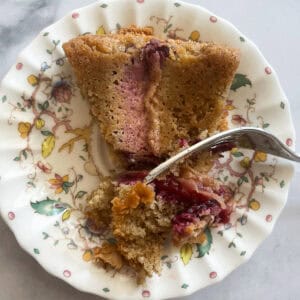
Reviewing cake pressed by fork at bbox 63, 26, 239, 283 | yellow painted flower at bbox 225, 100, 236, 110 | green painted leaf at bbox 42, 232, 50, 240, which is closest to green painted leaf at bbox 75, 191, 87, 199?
cake pressed by fork at bbox 63, 26, 239, 283

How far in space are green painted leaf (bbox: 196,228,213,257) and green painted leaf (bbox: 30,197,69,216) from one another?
402 mm

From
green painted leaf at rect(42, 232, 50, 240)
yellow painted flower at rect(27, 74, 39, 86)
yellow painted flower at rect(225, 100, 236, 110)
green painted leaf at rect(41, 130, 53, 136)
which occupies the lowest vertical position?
green painted leaf at rect(42, 232, 50, 240)

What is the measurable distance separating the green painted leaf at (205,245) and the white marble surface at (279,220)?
0.16 meters

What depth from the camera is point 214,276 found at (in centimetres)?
153

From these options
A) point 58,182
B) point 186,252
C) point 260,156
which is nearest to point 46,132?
point 58,182

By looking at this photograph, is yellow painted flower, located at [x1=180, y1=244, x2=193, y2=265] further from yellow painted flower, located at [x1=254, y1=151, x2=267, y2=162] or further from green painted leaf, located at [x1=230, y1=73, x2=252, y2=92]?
green painted leaf, located at [x1=230, y1=73, x2=252, y2=92]

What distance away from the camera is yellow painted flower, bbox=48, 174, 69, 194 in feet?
5.26

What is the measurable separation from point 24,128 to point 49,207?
24 centimetres

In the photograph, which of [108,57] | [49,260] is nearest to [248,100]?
[108,57]

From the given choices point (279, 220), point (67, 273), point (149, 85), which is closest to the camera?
point (67, 273)

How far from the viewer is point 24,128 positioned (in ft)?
5.26

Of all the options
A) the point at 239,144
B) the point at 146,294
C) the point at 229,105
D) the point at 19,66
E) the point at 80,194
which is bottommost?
the point at 146,294

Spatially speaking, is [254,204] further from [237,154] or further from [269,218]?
[237,154]

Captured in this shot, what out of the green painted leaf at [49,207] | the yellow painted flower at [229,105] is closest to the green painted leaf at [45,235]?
the green painted leaf at [49,207]
